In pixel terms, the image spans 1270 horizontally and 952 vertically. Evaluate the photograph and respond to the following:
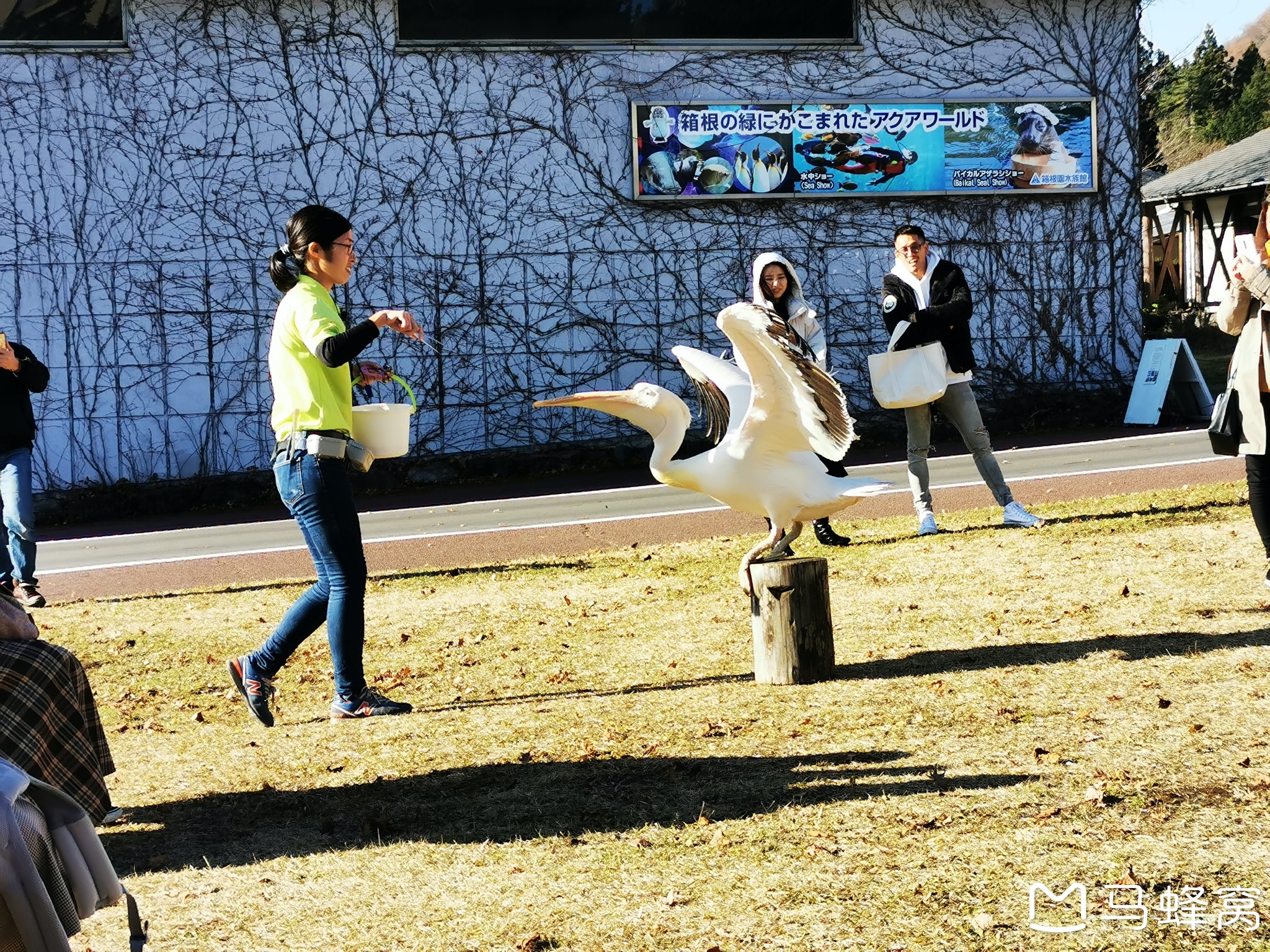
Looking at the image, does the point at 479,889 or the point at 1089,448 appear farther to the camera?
the point at 1089,448

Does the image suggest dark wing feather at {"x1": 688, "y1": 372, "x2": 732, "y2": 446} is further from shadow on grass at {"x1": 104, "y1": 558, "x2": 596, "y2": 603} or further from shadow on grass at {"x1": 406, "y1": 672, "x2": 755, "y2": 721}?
shadow on grass at {"x1": 104, "y1": 558, "x2": 596, "y2": 603}

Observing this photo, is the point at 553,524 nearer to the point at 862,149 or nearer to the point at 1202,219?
the point at 862,149

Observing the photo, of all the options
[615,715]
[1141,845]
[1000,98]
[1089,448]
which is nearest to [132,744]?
[615,715]

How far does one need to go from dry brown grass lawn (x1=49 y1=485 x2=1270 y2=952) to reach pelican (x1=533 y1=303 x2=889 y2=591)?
84 centimetres

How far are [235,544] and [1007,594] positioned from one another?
24.0 feet

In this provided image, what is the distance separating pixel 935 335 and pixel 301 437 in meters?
4.96

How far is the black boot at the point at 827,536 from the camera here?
31.6 ft

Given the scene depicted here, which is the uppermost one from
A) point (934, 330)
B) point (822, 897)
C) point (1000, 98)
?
point (1000, 98)

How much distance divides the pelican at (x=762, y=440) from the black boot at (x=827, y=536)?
317 cm

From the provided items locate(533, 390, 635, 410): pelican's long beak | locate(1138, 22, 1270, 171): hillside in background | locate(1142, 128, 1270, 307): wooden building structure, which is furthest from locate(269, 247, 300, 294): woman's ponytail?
locate(1138, 22, 1270, 171): hillside in background

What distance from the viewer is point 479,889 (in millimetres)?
4062

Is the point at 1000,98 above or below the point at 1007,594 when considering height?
above

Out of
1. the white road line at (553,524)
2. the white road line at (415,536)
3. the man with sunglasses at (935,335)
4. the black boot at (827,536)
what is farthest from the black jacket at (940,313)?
the white road line at (415,536)

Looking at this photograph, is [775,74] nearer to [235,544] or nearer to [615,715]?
[235,544]
